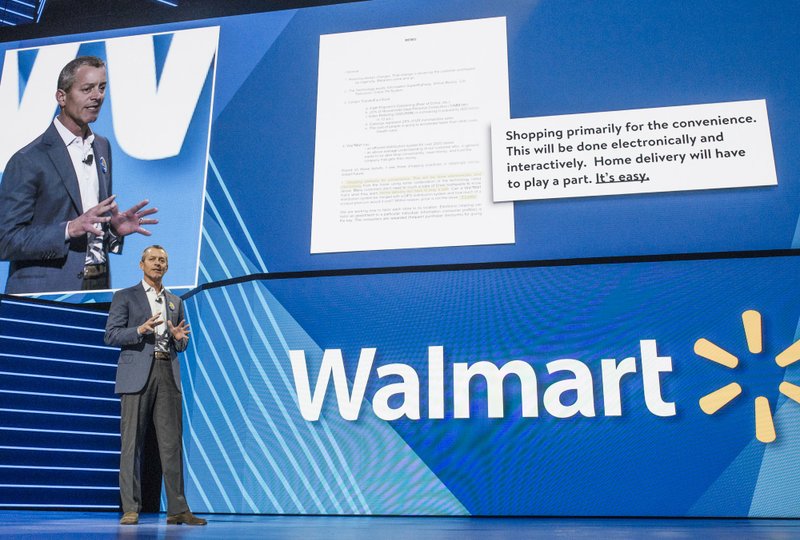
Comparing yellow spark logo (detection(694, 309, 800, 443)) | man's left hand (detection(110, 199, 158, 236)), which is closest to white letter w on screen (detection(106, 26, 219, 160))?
man's left hand (detection(110, 199, 158, 236))

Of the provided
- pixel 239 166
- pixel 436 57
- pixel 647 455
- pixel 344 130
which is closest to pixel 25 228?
pixel 239 166

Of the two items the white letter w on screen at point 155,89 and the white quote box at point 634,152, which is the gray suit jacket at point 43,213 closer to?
the white letter w on screen at point 155,89

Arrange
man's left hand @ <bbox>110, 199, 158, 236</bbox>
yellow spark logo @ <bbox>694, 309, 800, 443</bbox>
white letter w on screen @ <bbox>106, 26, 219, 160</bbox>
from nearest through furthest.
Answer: yellow spark logo @ <bbox>694, 309, 800, 443</bbox> < man's left hand @ <bbox>110, 199, 158, 236</bbox> < white letter w on screen @ <bbox>106, 26, 219, 160</bbox>

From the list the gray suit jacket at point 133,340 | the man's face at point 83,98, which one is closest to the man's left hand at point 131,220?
the man's face at point 83,98

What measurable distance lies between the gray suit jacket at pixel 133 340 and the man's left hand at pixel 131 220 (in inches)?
78.9

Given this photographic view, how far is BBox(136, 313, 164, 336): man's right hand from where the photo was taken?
10.6ft

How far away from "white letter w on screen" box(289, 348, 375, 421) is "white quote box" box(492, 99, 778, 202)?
4.72 feet

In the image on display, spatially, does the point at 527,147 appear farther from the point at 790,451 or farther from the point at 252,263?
the point at 790,451

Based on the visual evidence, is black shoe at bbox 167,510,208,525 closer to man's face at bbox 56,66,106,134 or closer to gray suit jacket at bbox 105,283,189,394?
gray suit jacket at bbox 105,283,189,394

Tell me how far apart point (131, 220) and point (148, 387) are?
245cm

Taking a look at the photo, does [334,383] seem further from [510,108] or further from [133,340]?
[510,108]

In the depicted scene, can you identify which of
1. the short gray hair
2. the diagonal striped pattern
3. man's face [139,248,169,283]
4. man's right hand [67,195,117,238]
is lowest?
the diagonal striped pattern

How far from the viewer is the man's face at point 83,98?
18.7 ft

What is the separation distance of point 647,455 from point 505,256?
1.47 metres
